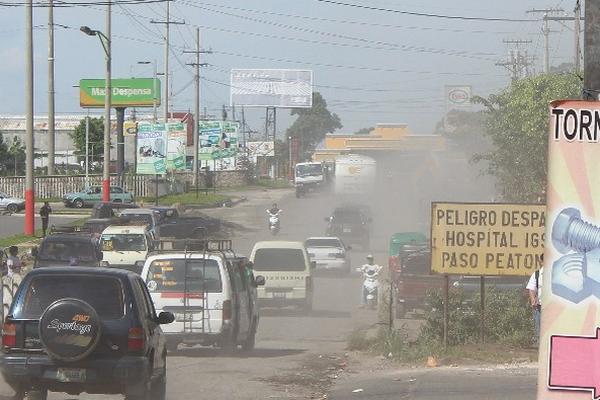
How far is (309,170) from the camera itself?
87.8 meters

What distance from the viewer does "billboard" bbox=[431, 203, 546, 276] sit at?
19.5m

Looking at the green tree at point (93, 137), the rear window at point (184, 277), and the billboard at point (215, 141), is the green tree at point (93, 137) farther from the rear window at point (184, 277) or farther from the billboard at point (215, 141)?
the rear window at point (184, 277)

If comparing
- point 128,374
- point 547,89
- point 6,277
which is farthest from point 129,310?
point 547,89

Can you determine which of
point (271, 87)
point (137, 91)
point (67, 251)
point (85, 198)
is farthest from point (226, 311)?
point (271, 87)

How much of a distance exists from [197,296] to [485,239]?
4.96 metres

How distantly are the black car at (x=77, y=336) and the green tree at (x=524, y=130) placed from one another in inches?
1102

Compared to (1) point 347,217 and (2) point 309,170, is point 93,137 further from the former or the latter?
(1) point 347,217

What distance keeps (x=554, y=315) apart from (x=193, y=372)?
1172cm

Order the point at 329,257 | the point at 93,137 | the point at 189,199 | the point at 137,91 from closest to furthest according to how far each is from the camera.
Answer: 1. the point at 329,257
2. the point at 189,199
3. the point at 137,91
4. the point at 93,137

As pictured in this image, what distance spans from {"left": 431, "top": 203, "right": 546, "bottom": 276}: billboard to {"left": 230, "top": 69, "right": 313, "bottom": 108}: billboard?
106m

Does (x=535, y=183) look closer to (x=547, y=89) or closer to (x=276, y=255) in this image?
(x=547, y=89)

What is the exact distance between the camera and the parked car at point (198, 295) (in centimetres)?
2014

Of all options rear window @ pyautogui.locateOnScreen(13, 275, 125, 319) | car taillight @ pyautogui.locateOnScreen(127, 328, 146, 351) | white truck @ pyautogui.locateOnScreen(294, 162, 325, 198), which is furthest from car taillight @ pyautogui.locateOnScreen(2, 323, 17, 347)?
white truck @ pyautogui.locateOnScreen(294, 162, 325, 198)

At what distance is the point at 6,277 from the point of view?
27297 mm
